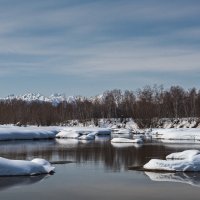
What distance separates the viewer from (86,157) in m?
38.1

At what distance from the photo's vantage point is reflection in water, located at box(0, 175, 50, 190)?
23.5 m

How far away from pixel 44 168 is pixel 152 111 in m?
79.1

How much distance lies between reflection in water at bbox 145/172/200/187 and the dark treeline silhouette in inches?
2877

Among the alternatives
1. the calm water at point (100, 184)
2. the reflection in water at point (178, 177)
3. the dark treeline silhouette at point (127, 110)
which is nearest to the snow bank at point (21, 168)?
the calm water at point (100, 184)

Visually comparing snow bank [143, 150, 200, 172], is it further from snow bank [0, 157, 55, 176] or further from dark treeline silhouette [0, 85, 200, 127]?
dark treeline silhouette [0, 85, 200, 127]

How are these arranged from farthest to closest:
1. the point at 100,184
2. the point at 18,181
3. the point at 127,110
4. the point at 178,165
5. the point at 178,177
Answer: the point at 127,110
the point at 178,165
the point at 178,177
the point at 18,181
the point at 100,184

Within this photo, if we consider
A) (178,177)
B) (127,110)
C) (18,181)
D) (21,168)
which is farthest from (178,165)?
(127,110)

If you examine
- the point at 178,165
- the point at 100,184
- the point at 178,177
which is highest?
the point at 178,165

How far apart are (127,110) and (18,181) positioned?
98309 mm

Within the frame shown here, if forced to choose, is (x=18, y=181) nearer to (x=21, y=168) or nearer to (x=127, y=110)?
(x=21, y=168)

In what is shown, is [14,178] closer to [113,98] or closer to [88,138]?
[88,138]

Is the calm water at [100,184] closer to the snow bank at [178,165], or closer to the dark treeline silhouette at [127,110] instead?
the snow bank at [178,165]

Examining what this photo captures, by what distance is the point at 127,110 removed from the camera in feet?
401

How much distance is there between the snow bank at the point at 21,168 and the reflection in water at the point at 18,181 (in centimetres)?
64
